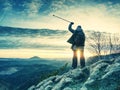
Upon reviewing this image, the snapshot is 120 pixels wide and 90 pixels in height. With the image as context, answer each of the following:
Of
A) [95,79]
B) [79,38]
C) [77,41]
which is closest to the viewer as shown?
[95,79]

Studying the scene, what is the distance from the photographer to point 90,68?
76.1 feet

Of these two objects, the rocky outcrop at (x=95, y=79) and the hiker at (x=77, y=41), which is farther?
the hiker at (x=77, y=41)

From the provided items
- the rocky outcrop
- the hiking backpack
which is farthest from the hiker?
the rocky outcrop

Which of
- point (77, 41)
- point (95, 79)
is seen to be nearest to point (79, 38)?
point (77, 41)

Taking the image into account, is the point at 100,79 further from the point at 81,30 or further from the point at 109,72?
the point at 81,30

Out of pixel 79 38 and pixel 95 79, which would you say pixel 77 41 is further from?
pixel 95 79

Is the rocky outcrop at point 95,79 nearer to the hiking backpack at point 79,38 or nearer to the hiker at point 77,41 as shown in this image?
the hiker at point 77,41

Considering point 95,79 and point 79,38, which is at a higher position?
point 79,38

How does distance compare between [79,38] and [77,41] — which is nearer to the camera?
[79,38]

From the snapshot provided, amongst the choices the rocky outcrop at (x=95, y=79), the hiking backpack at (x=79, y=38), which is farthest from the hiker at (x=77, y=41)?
the rocky outcrop at (x=95, y=79)

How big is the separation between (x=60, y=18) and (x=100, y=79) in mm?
8814

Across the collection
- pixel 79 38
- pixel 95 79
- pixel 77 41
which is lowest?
pixel 95 79

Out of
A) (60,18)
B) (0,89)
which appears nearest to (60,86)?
(60,18)

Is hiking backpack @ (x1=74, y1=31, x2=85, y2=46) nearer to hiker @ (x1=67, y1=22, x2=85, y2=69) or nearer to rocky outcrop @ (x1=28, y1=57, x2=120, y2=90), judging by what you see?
hiker @ (x1=67, y1=22, x2=85, y2=69)
